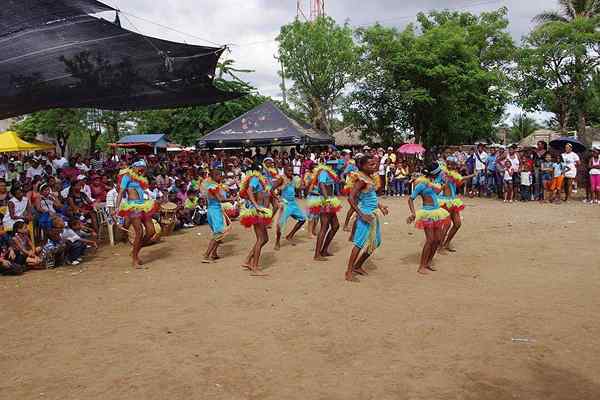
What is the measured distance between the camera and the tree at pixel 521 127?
54.9m


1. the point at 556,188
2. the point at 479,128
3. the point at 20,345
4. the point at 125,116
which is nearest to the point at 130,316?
the point at 20,345

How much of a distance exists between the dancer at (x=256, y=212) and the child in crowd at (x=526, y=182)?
34.8 ft

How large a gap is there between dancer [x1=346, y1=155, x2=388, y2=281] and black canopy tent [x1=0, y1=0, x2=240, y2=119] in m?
5.14

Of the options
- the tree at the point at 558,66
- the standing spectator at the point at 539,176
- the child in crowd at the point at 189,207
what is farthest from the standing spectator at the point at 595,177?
the child in crowd at the point at 189,207

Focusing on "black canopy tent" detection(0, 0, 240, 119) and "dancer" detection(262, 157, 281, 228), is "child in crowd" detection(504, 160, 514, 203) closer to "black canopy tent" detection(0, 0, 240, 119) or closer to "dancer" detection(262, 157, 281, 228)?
"black canopy tent" detection(0, 0, 240, 119)

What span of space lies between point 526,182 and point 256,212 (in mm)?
11074

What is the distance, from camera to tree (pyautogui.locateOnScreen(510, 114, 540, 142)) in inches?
2160

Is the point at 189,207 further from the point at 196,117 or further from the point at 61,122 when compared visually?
the point at 61,122

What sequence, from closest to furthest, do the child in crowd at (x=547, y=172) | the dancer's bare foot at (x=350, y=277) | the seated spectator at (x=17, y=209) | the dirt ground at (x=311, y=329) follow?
the dirt ground at (x=311, y=329) < the dancer's bare foot at (x=350, y=277) < the seated spectator at (x=17, y=209) < the child in crowd at (x=547, y=172)

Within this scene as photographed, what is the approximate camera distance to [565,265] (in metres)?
7.34

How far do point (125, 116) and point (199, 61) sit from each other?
29.2m

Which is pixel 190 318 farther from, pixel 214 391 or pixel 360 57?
pixel 360 57

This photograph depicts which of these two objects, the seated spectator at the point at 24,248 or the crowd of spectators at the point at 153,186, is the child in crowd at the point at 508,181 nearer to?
the crowd of spectators at the point at 153,186

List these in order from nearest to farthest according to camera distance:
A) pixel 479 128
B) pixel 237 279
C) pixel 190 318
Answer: pixel 190 318 → pixel 237 279 → pixel 479 128
